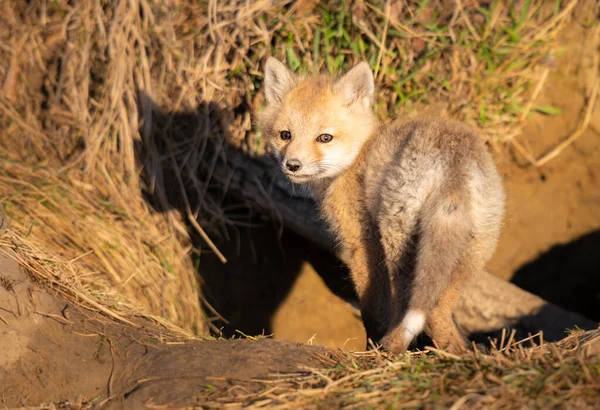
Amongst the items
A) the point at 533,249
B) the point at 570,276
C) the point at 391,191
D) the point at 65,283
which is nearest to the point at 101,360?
the point at 65,283

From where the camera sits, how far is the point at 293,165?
340 cm

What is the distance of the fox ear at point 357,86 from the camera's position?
11.7 ft

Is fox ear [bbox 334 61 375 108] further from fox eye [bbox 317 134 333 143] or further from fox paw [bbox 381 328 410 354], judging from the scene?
fox paw [bbox 381 328 410 354]

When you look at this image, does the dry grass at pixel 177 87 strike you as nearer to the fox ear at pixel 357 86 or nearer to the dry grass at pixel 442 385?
the fox ear at pixel 357 86

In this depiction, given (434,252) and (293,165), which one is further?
(293,165)

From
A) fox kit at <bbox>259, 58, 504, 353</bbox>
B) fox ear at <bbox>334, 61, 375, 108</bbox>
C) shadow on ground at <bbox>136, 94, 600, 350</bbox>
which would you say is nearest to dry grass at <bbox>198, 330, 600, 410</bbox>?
fox kit at <bbox>259, 58, 504, 353</bbox>

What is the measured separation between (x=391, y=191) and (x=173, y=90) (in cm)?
248

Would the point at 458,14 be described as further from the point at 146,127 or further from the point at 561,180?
the point at 146,127

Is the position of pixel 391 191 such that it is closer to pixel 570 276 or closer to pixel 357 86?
pixel 357 86

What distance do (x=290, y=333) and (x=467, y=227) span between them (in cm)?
258

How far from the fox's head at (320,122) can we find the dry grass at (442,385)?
136cm

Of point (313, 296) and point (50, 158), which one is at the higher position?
point (50, 158)

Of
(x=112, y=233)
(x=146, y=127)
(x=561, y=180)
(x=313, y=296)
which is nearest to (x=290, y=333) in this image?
(x=313, y=296)

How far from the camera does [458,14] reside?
483 cm
